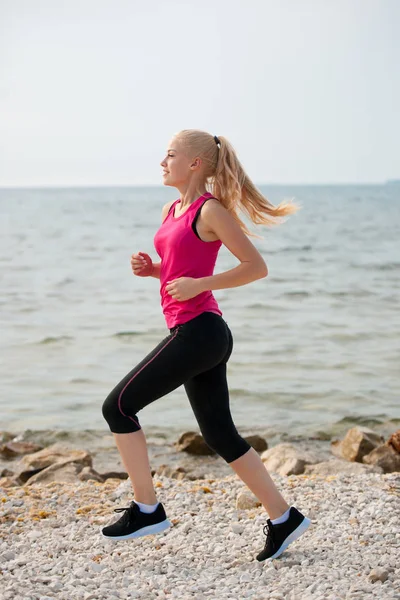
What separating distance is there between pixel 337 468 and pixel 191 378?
346cm

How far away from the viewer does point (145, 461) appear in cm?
443

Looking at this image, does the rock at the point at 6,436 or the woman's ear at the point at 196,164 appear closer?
the woman's ear at the point at 196,164

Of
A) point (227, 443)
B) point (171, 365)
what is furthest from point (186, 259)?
point (227, 443)

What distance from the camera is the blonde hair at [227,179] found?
14.7 ft

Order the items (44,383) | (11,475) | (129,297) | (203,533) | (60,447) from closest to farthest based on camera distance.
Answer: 1. (203,533)
2. (11,475)
3. (60,447)
4. (44,383)
5. (129,297)

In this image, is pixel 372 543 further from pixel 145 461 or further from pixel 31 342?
pixel 31 342

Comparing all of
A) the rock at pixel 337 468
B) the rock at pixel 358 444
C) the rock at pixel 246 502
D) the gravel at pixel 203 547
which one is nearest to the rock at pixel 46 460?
the gravel at pixel 203 547

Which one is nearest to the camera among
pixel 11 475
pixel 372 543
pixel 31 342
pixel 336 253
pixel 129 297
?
pixel 372 543

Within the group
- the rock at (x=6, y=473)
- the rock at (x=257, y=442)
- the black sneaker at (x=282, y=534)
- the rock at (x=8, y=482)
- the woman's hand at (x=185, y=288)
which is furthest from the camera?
the rock at (x=257, y=442)

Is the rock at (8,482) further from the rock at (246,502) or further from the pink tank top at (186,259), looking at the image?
the pink tank top at (186,259)

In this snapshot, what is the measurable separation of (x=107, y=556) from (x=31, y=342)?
31.8ft

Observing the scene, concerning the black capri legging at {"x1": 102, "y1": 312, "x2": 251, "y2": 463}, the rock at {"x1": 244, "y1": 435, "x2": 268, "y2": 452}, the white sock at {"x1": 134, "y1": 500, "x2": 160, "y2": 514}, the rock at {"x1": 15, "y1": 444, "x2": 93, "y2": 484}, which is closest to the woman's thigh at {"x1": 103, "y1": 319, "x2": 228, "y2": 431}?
the black capri legging at {"x1": 102, "y1": 312, "x2": 251, "y2": 463}

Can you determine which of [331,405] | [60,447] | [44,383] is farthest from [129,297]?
[60,447]

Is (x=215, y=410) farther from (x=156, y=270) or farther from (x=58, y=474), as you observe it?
(x=58, y=474)
